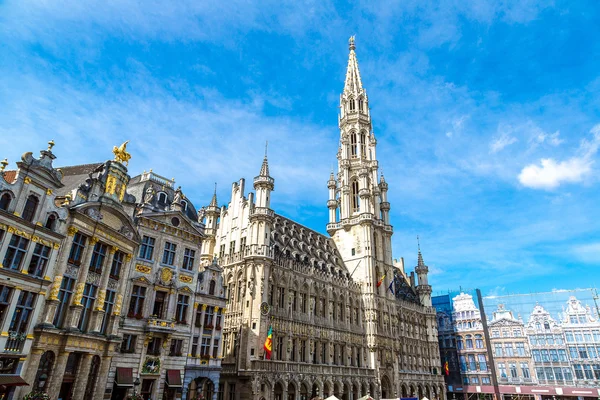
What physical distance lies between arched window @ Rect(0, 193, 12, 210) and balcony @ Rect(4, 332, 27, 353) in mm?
7471

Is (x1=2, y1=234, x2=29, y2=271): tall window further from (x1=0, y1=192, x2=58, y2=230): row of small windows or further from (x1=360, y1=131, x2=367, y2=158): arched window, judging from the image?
(x1=360, y1=131, x2=367, y2=158): arched window

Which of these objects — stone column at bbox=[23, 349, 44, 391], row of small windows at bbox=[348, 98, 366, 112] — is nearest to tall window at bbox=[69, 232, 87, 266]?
stone column at bbox=[23, 349, 44, 391]

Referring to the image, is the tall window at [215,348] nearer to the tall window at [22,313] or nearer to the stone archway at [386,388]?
the tall window at [22,313]

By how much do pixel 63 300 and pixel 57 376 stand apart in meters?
4.87

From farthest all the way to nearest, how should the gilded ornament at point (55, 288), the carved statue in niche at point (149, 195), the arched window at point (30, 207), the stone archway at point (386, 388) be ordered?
the stone archway at point (386, 388) < the carved statue in niche at point (149, 195) < the gilded ornament at point (55, 288) < the arched window at point (30, 207)

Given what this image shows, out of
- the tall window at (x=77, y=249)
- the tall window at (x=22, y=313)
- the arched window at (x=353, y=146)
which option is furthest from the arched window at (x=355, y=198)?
the tall window at (x=22, y=313)

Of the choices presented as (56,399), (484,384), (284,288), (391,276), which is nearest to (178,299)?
(56,399)

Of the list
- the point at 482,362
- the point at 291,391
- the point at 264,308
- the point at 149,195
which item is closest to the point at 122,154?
the point at 149,195

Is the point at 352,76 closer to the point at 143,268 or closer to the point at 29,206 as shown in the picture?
the point at 143,268

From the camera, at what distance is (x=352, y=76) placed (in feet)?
303

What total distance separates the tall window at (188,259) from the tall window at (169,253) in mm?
1161

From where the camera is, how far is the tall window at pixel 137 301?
112 feet

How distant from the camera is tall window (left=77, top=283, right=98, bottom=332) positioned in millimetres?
30344

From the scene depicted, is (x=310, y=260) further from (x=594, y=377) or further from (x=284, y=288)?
(x=594, y=377)
